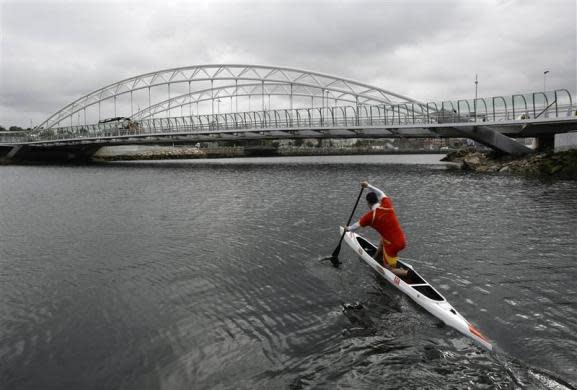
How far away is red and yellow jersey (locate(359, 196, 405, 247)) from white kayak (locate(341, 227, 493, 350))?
86cm

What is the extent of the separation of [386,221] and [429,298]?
7.62ft

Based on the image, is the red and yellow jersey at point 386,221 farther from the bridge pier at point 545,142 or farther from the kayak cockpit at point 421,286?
the bridge pier at point 545,142

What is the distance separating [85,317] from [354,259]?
798cm

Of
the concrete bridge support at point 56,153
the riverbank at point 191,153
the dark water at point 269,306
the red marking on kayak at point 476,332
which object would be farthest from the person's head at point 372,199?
the riverbank at point 191,153

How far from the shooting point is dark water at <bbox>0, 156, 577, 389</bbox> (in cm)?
664

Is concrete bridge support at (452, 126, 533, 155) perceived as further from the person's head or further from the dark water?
the person's head

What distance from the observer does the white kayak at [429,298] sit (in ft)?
24.7

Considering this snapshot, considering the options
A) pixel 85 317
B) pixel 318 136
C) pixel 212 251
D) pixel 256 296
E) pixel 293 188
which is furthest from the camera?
pixel 318 136

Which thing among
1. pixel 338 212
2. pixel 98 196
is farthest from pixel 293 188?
pixel 98 196

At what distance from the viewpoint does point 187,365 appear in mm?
6879

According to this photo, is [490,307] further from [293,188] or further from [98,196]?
[98,196]

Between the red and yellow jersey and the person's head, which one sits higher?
the person's head

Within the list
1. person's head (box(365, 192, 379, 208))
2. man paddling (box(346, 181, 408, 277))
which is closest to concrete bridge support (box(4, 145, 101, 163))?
person's head (box(365, 192, 379, 208))

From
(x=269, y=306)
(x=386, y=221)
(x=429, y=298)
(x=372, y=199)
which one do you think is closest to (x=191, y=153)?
(x=372, y=199)
